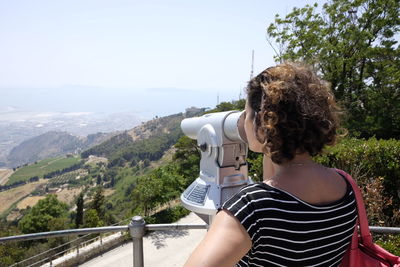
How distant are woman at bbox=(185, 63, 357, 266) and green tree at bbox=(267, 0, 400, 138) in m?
14.2

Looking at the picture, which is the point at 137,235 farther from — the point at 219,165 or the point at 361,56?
the point at 361,56

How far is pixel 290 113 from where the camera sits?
43.6 inches

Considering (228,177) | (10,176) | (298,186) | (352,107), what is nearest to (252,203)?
(298,186)

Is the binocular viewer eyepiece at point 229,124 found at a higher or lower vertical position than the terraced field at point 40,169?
higher

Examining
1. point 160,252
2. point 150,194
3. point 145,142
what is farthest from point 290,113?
point 145,142

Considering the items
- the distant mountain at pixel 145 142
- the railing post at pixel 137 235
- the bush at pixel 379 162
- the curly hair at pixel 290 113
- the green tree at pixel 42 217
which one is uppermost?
the curly hair at pixel 290 113

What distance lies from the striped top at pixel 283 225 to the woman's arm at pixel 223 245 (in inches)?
1.0

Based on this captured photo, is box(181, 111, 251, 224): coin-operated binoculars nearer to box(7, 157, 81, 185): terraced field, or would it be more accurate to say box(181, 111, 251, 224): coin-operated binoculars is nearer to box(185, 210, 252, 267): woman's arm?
box(185, 210, 252, 267): woman's arm

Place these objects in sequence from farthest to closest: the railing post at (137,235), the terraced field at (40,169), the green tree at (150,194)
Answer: the terraced field at (40,169)
the green tree at (150,194)
the railing post at (137,235)

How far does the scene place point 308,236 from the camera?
1.06m

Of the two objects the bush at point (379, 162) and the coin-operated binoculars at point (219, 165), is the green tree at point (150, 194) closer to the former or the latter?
the bush at point (379, 162)

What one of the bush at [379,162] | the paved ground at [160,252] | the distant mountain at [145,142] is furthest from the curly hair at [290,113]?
the distant mountain at [145,142]

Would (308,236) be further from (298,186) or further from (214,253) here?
(214,253)

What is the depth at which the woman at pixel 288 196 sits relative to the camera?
0.95 m
